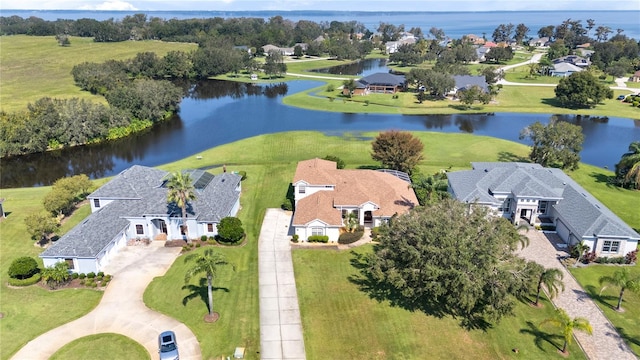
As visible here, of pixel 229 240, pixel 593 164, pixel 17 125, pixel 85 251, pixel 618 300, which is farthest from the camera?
pixel 17 125

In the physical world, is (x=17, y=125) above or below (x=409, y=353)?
above

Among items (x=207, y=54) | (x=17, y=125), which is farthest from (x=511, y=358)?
(x=207, y=54)

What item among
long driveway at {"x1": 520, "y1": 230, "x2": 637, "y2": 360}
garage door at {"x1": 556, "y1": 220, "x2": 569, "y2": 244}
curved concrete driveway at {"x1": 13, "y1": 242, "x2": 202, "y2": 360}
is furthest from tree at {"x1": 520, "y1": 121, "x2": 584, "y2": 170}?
curved concrete driveway at {"x1": 13, "y1": 242, "x2": 202, "y2": 360}

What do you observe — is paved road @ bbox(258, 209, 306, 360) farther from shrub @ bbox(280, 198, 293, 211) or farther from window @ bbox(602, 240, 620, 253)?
window @ bbox(602, 240, 620, 253)

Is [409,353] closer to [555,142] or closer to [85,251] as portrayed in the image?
[85,251]

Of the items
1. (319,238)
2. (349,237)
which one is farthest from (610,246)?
(319,238)

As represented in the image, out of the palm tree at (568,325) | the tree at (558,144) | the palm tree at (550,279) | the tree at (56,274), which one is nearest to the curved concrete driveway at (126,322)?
the tree at (56,274)

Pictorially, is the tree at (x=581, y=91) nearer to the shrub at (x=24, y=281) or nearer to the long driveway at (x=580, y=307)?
the long driveway at (x=580, y=307)

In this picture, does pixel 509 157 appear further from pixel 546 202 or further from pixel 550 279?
pixel 550 279
